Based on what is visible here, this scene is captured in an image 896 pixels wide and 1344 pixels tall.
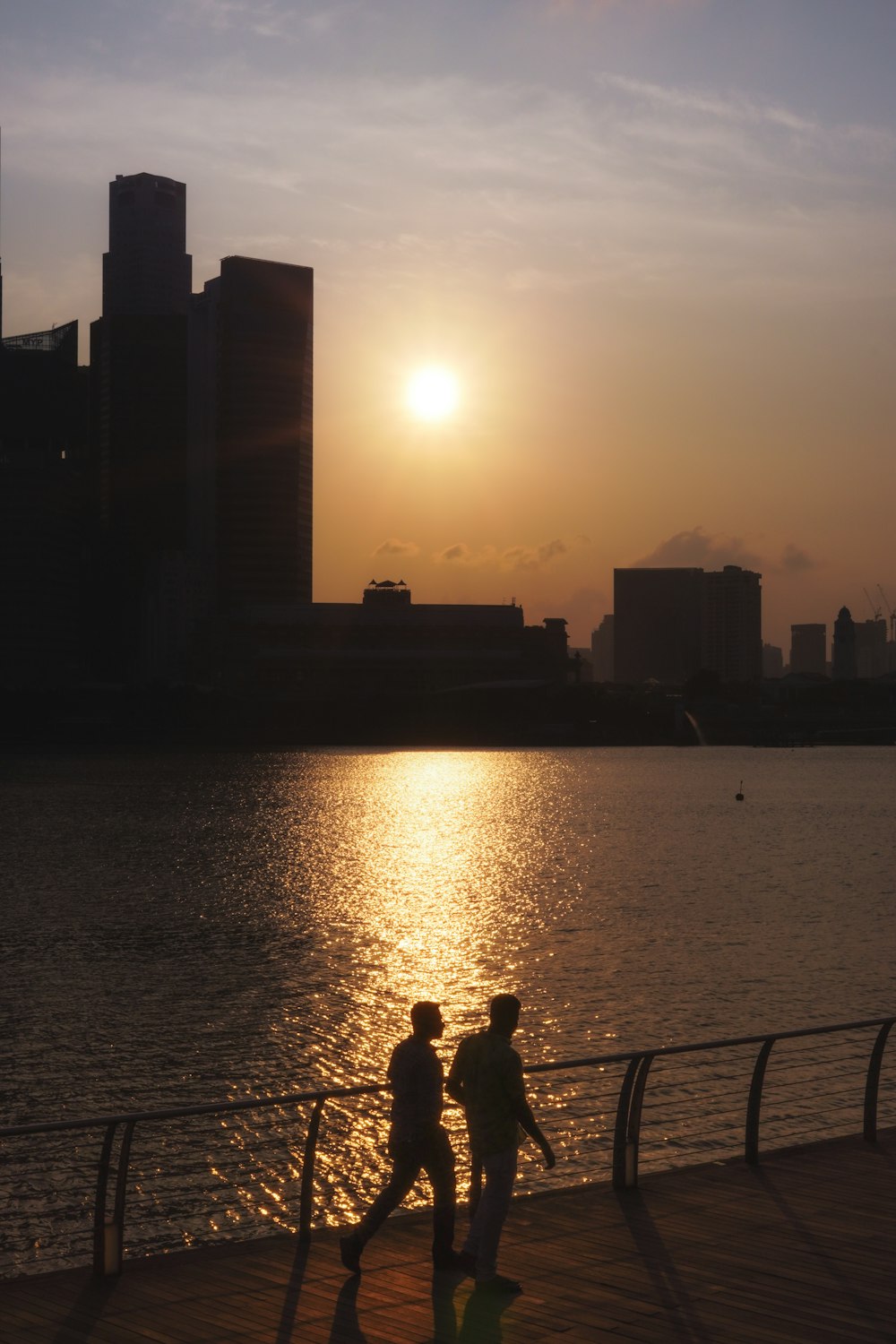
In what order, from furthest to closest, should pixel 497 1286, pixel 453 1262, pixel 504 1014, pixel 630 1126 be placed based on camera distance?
pixel 630 1126 → pixel 453 1262 → pixel 504 1014 → pixel 497 1286

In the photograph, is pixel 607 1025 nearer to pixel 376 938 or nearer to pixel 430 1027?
pixel 376 938

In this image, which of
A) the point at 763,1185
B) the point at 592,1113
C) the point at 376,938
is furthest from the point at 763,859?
the point at 763,1185

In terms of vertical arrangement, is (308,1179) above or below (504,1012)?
below

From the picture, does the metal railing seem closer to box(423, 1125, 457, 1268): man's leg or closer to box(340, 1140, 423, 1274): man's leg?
box(340, 1140, 423, 1274): man's leg

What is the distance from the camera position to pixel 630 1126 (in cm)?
1727

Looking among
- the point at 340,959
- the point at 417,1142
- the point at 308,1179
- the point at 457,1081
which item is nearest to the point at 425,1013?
the point at 457,1081

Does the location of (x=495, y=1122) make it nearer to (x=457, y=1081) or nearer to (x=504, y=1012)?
(x=457, y=1081)

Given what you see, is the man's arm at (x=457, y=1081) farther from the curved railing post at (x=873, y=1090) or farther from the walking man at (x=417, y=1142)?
the curved railing post at (x=873, y=1090)

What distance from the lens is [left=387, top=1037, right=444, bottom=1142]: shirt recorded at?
14.1 metres

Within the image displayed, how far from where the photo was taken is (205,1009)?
46531 millimetres

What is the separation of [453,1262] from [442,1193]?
0.72 m

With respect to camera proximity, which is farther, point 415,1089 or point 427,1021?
point 415,1089

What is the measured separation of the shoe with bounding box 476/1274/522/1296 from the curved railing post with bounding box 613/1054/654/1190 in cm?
361

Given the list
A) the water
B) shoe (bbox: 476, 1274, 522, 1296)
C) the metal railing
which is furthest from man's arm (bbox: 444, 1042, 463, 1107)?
the water
